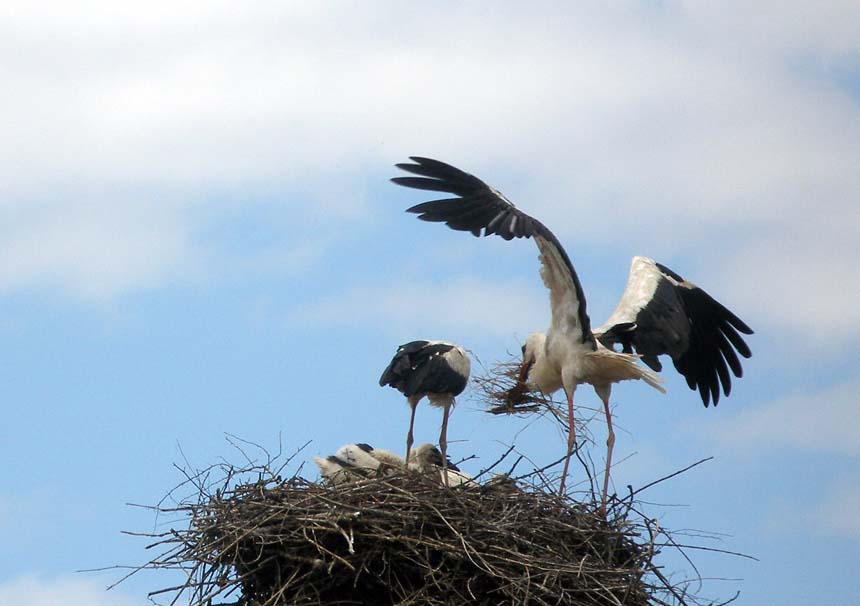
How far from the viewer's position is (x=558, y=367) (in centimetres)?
1079

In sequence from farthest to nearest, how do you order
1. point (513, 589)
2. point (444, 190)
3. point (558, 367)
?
point (558, 367) → point (444, 190) → point (513, 589)

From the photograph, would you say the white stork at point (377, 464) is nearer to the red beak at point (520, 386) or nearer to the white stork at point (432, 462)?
the white stork at point (432, 462)

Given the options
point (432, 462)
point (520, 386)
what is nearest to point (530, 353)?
point (520, 386)

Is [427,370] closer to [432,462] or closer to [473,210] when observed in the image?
[432,462]

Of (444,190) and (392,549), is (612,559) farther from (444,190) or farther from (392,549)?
(444,190)

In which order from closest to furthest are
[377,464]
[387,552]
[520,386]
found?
[387,552]
[377,464]
[520,386]

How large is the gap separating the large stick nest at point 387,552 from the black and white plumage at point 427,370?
6.58 ft

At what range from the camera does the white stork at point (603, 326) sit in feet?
32.6

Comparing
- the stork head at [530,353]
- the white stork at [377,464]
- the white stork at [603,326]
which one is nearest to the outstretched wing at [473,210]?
the white stork at [603,326]

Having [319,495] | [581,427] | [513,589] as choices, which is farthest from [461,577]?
[581,427]

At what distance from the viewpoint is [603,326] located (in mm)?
10922

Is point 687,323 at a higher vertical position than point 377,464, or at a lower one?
higher

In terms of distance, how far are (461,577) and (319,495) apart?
91 centimetres

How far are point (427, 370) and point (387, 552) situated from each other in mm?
2589
